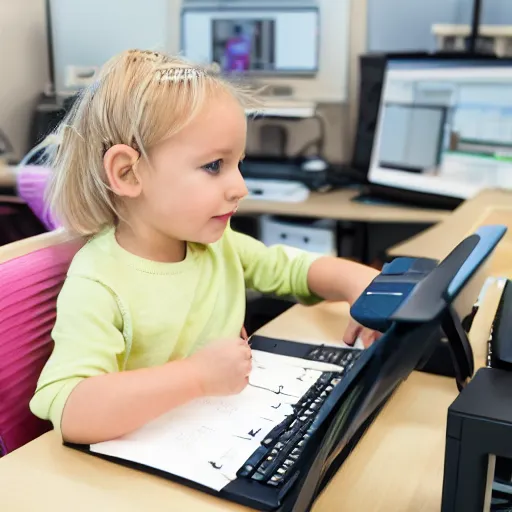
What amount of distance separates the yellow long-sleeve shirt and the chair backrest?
0.06 metres

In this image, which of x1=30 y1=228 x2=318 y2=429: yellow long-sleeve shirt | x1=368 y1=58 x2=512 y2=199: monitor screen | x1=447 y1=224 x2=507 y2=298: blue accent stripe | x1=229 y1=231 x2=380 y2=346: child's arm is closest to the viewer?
x1=447 y1=224 x2=507 y2=298: blue accent stripe

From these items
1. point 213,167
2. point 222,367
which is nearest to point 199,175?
point 213,167

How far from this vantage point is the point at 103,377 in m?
0.71

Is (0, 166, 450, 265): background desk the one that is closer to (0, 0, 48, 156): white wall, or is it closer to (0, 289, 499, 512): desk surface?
(0, 0, 48, 156): white wall

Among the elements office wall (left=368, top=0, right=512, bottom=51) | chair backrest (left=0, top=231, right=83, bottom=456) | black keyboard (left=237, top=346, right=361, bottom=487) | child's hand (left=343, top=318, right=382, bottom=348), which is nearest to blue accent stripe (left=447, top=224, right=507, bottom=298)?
black keyboard (left=237, top=346, right=361, bottom=487)

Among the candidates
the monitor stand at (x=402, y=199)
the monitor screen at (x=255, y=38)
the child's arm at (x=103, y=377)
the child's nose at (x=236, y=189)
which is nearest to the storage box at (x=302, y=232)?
the monitor stand at (x=402, y=199)

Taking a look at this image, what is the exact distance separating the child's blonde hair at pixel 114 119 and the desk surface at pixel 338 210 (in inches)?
52.6

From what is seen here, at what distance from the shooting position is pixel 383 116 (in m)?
2.41

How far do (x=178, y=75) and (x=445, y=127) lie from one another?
1595 millimetres

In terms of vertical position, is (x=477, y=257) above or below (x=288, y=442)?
above

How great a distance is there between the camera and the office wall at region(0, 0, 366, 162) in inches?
111

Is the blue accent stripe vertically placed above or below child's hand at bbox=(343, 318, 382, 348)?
above

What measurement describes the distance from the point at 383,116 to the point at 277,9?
0.69 meters

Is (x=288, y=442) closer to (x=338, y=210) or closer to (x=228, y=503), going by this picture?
(x=228, y=503)
